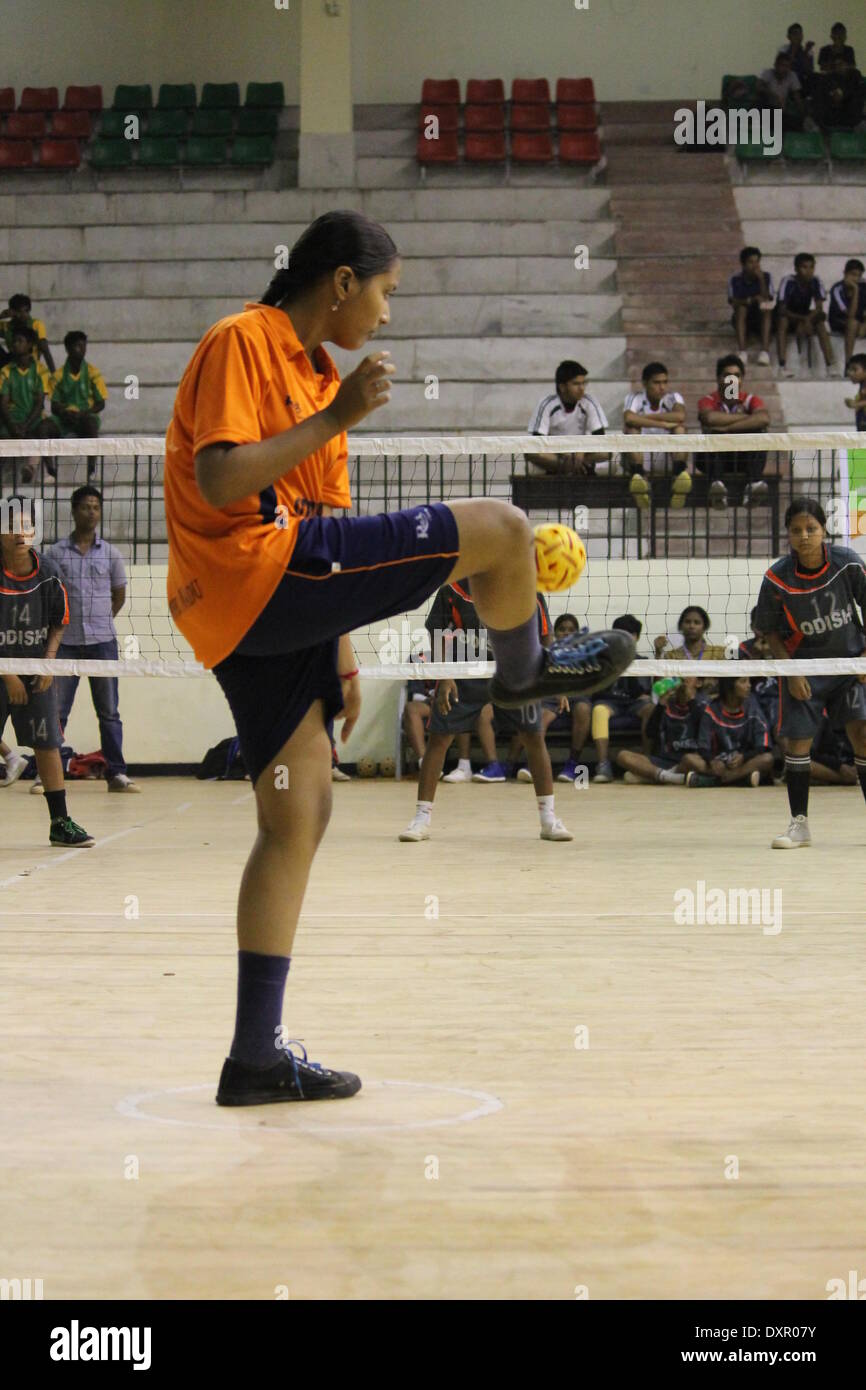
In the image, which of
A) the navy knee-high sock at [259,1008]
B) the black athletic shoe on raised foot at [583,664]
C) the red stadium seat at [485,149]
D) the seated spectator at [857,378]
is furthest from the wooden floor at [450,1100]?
the red stadium seat at [485,149]

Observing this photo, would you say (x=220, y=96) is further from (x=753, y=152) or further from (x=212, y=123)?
(x=753, y=152)

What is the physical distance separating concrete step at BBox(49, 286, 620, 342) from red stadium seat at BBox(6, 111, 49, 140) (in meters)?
3.18

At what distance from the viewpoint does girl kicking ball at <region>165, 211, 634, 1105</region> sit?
261cm

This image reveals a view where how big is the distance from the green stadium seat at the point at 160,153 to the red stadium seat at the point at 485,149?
3.57 meters

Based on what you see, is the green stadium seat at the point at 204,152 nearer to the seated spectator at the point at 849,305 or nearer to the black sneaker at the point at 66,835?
the seated spectator at the point at 849,305

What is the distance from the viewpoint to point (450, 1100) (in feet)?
9.59

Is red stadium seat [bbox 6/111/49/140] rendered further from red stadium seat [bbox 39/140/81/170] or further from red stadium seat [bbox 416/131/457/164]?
red stadium seat [bbox 416/131/457/164]

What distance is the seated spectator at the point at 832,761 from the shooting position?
12.1m

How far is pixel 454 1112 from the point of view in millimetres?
2830

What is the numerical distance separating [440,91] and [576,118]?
1.79 metres

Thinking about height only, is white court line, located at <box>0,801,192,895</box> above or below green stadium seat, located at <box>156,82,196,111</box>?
below

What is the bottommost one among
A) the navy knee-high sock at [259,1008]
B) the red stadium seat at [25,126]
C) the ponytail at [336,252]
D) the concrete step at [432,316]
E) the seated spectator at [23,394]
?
the navy knee-high sock at [259,1008]

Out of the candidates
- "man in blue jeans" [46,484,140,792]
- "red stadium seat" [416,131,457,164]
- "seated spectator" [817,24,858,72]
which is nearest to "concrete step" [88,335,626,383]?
"red stadium seat" [416,131,457,164]

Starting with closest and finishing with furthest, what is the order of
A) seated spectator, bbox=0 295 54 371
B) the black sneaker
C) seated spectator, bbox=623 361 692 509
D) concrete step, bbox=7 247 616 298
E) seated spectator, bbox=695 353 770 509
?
the black sneaker
seated spectator, bbox=623 361 692 509
seated spectator, bbox=695 353 770 509
seated spectator, bbox=0 295 54 371
concrete step, bbox=7 247 616 298
